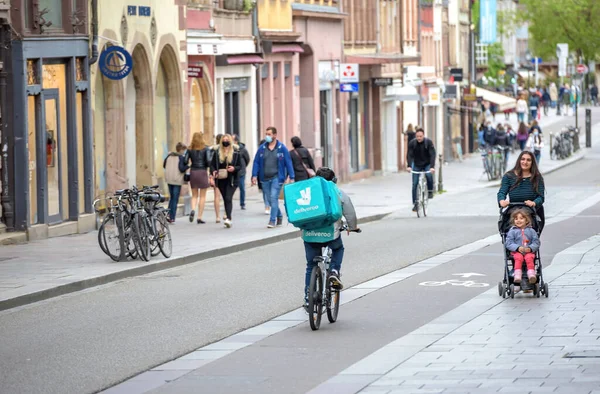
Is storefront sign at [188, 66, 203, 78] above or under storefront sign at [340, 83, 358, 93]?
above

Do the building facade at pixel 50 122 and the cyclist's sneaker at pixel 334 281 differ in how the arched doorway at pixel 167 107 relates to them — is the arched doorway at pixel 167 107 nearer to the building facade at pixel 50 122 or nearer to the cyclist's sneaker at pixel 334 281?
the building facade at pixel 50 122

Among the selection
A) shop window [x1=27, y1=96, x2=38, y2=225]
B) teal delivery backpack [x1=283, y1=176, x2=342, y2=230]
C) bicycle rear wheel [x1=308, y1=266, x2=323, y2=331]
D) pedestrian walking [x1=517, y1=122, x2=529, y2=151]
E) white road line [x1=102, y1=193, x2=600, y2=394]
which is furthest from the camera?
pedestrian walking [x1=517, y1=122, x2=529, y2=151]

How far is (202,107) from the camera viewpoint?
3594cm

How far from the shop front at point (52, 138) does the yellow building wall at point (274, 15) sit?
14458 millimetres

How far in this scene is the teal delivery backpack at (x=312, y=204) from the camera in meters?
13.9

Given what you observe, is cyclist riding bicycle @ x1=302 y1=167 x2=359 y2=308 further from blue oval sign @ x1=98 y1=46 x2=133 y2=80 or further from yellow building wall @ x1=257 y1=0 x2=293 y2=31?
yellow building wall @ x1=257 y1=0 x2=293 y2=31

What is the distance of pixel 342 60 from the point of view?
5069 centimetres

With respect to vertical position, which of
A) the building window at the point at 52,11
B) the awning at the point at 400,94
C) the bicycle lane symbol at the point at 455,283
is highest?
the building window at the point at 52,11

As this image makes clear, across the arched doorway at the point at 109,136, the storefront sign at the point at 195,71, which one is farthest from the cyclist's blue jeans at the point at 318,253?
the storefront sign at the point at 195,71

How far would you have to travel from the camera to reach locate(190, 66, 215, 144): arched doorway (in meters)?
35.5

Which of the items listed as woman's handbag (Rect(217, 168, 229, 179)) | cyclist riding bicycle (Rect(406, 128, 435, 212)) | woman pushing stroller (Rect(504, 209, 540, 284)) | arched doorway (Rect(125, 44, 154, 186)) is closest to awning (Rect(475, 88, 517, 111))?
cyclist riding bicycle (Rect(406, 128, 435, 212))

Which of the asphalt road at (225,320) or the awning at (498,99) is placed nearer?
the asphalt road at (225,320)

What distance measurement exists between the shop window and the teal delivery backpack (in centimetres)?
1162

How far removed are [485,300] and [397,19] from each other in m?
45.3
